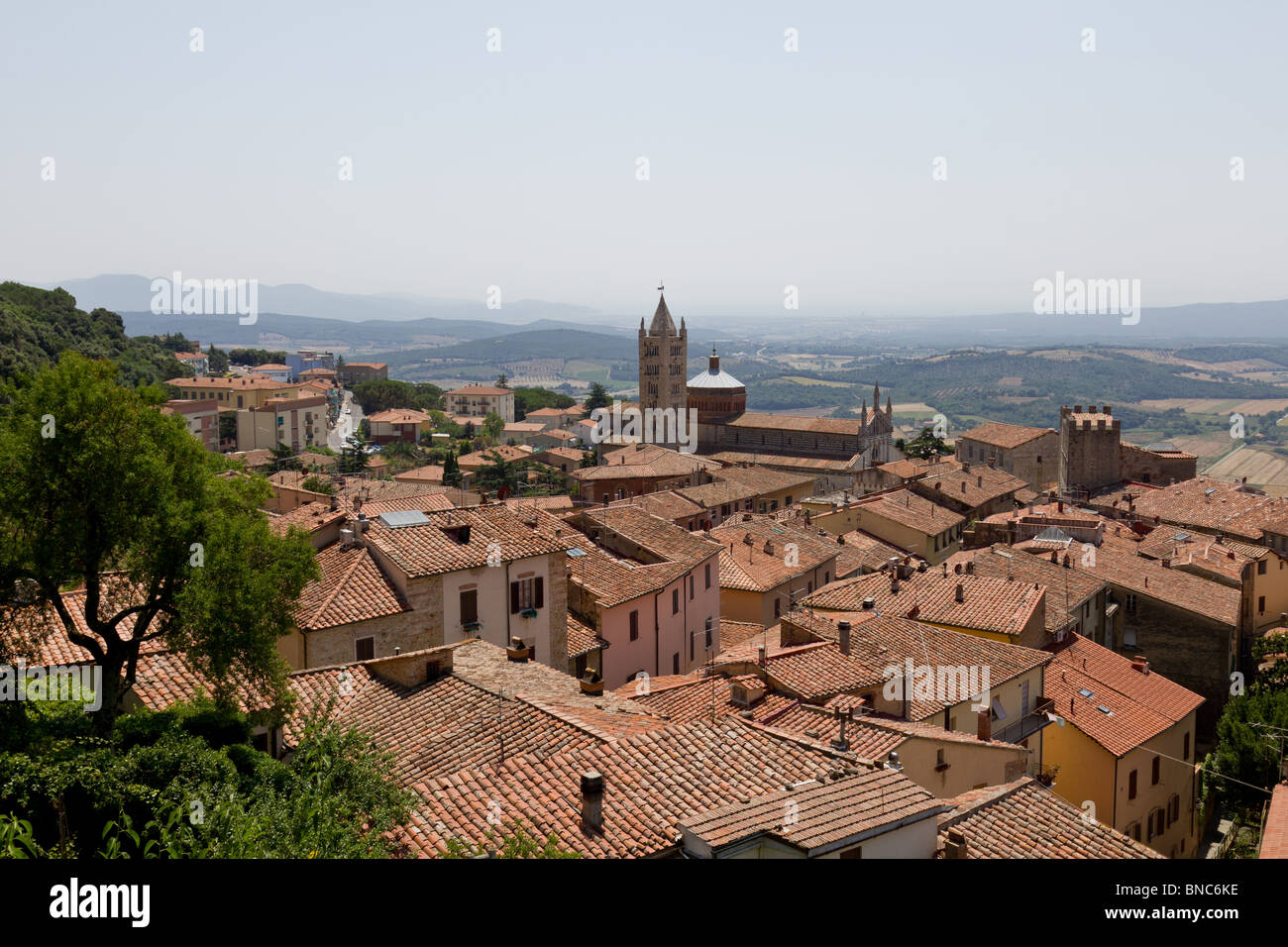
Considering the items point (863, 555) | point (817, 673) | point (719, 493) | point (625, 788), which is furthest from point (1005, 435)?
point (625, 788)

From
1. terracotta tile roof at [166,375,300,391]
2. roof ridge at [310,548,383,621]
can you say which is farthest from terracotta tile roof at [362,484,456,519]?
terracotta tile roof at [166,375,300,391]

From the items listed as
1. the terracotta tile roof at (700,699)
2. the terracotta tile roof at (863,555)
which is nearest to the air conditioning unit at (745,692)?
the terracotta tile roof at (700,699)

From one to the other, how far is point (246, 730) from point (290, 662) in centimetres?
418

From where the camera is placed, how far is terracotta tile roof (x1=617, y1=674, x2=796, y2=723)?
16625 millimetres

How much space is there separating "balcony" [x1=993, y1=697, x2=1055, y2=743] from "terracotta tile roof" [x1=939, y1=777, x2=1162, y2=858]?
5.98m

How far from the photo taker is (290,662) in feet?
56.5

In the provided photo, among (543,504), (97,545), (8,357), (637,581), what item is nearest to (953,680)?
(637,581)

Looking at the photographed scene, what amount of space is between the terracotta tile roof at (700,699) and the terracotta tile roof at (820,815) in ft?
18.6

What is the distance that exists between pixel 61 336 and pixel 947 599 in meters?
93.3

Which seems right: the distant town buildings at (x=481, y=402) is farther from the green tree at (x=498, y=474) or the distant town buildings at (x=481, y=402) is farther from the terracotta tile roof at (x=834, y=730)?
the terracotta tile roof at (x=834, y=730)

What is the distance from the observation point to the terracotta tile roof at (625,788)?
10.2 m

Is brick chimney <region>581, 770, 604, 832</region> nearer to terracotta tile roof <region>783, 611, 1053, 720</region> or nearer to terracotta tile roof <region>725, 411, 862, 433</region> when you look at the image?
terracotta tile roof <region>783, 611, 1053, 720</region>

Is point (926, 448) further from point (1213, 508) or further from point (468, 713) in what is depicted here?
point (468, 713)

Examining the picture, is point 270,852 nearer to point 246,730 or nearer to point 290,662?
point 246,730
